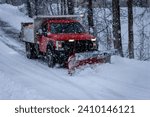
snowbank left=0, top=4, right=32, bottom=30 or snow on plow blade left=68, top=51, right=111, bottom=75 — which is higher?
snowbank left=0, top=4, right=32, bottom=30

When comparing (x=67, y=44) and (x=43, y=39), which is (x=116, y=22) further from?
(x=67, y=44)

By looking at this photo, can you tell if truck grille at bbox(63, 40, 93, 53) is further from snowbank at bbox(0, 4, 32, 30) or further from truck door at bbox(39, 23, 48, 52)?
snowbank at bbox(0, 4, 32, 30)

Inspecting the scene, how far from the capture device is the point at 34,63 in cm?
1842

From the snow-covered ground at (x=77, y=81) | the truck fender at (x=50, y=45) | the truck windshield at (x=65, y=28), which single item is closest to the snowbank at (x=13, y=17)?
the truck windshield at (x=65, y=28)

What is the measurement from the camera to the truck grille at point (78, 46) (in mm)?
16609

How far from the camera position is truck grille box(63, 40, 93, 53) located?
1661 cm

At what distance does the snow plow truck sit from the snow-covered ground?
1.41 feet

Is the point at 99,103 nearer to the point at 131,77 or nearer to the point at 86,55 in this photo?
the point at 131,77

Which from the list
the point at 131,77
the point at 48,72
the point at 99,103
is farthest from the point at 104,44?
the point at 99,103

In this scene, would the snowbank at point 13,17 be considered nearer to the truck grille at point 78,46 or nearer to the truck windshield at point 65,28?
the truck windshield at point 65,28

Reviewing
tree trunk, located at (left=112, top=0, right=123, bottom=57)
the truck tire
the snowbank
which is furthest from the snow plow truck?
the snowbank

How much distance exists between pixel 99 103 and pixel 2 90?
3403mm

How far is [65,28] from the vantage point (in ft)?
58.1

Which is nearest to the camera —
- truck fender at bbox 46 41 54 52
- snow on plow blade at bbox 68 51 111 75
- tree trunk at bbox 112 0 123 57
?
snow on plow blade at bbox 68 51 111 75
